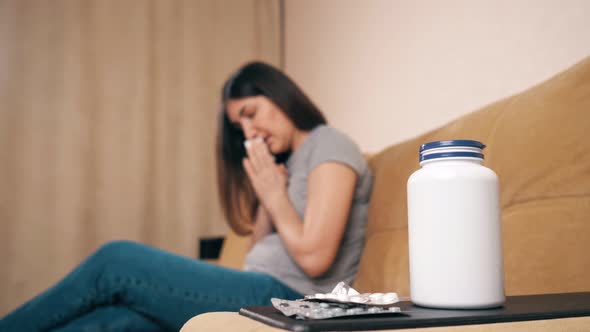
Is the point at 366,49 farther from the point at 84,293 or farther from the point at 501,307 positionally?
the point at 501,307

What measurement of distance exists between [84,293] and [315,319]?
704 mm

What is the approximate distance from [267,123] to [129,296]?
0.67 m

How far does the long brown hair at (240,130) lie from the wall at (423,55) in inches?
14.9

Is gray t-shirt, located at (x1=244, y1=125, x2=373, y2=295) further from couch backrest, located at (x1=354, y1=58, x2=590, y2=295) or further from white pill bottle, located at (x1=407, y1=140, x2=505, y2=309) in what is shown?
white pill bottle, located at (x1=407, y1=140, x2=505, y2=309)

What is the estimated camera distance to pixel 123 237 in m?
2.69

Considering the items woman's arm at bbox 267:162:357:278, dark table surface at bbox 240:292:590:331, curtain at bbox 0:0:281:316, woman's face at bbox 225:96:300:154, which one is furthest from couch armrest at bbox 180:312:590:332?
curtain at bbox 0:0:281:316

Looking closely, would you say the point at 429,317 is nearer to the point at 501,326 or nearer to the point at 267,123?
the point at 501,326

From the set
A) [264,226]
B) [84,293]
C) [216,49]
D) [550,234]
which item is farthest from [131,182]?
[550,234]

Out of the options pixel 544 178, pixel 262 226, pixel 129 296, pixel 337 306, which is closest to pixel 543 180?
pixel 544 178

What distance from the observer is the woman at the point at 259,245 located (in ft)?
3.19

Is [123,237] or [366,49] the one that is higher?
[366,49]

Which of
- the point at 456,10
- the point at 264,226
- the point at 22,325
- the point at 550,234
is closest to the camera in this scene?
the point at 550,234

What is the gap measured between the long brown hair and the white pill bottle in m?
1.02

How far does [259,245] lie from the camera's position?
4.40 feet
